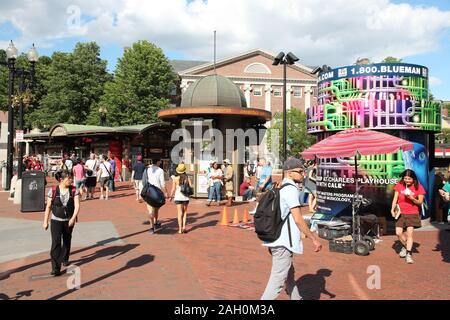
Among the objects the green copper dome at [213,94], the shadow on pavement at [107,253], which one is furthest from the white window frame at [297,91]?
the shadow on pavement at [107,253]

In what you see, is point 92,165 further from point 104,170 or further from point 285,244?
point 285,244

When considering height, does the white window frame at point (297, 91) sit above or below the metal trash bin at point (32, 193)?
above

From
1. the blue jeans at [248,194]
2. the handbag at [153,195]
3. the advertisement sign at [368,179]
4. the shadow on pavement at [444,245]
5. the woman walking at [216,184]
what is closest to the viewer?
the shadow on pavement at [444,245]

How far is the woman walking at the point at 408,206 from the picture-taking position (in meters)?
7.71

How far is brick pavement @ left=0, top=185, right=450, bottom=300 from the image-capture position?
578 cm

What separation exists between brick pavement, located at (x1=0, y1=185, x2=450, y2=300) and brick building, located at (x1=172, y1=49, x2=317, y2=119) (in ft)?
174

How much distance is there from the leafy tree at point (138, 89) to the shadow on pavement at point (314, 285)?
130 ft

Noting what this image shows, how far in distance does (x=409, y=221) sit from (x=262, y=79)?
55.9 meters

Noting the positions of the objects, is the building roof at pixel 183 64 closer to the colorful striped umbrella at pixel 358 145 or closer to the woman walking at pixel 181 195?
the woman walking at pixel 181 195

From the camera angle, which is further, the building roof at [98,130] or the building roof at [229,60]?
the building roof at [229,60]

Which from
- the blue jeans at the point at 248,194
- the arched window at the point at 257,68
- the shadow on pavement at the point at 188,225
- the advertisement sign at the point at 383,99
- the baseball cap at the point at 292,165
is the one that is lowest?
the shadow on pavement at the point at 188,225

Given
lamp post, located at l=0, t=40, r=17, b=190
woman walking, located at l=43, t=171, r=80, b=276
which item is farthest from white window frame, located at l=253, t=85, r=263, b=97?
woman walking, located at l=43, t=171, r=80, b=276
